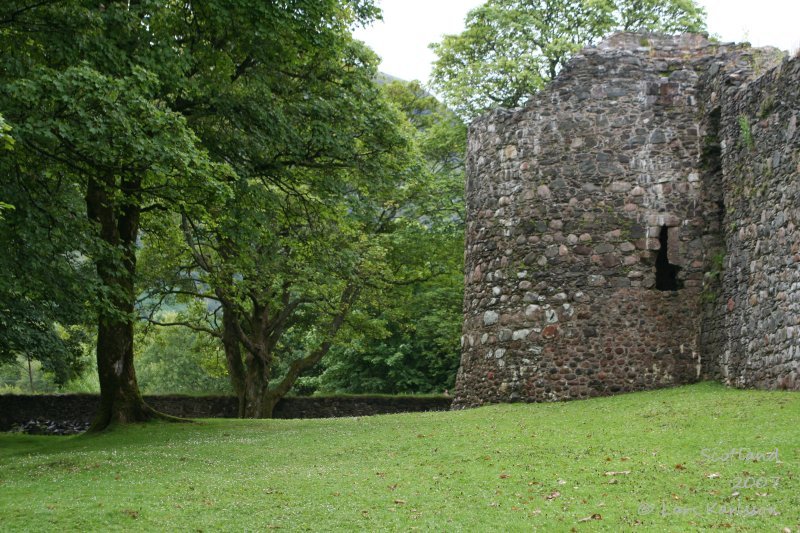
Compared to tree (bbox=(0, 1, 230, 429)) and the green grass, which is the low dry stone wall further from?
the green grass

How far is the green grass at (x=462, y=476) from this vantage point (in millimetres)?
8625

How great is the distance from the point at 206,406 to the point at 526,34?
18277 mm

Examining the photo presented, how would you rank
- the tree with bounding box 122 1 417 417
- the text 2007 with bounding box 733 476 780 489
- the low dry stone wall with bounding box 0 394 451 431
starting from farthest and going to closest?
the low dry stone wall with bounding box 0 394 451 431 → the tree with bounding box 122 1 417 417 → the text 2007 with bounding box 733 476 780 489

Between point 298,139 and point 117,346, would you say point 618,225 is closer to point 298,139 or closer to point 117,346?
point 298,139

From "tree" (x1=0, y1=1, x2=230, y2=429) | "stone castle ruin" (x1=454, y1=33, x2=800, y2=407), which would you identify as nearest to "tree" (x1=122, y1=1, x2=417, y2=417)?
"tree" (x1=0, y1=1, x2=230, y2=429)

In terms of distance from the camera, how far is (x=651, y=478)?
375 inches

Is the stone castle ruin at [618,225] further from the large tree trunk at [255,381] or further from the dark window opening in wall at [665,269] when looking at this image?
the large tree trunk at [255,381]

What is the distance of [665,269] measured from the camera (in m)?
18.3

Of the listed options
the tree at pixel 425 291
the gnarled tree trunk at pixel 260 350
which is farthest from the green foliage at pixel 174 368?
the gnarled tree trunk at pixel 260 350

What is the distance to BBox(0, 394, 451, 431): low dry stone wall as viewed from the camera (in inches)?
1201

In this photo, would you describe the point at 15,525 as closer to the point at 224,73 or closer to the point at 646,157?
the point at 224,73

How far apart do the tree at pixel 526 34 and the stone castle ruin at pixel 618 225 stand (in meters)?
13.4

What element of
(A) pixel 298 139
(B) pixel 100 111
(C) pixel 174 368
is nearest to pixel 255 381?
(A) pixel 298 139

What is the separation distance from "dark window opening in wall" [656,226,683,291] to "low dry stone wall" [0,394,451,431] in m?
13.4
